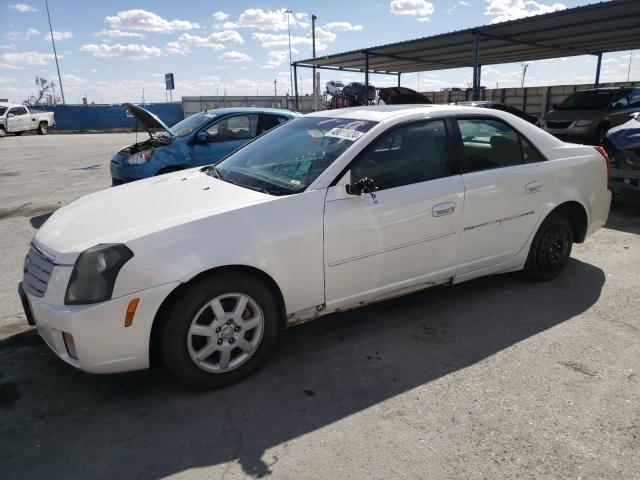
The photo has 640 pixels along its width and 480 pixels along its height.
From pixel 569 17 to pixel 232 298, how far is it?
517 inches

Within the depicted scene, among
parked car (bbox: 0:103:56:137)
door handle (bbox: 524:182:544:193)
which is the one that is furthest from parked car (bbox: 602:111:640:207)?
parked car (bbox: 0:103:56:137)

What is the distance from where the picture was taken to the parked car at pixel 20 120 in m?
25.5

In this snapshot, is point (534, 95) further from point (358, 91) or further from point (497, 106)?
point (497, 106)

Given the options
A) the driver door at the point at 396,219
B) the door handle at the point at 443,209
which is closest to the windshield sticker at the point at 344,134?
the driver door at the point at 396,219

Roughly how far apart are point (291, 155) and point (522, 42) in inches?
581

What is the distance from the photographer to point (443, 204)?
135 inches

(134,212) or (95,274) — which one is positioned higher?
(134,212)

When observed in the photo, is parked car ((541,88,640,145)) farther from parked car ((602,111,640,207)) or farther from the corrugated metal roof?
parked car ((602,111,640,207))

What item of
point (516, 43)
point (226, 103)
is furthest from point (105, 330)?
point (226, 103)

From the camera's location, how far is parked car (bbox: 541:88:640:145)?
40.3 ft

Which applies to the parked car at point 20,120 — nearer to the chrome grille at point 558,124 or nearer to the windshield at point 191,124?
the windshield at point 191,124

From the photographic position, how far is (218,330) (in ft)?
→ 9.15

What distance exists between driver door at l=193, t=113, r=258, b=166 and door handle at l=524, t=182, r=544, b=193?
4.53 meters

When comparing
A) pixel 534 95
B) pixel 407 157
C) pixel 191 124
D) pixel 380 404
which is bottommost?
pixel 380 404
